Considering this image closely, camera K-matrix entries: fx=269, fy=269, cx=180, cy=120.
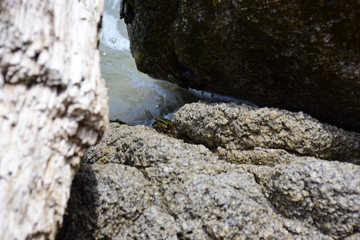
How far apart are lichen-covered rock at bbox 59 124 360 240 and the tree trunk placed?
561mm

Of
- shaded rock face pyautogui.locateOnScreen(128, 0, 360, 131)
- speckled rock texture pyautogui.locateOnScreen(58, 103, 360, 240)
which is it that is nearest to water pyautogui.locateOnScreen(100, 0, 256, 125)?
shaded rock face pyautogui.locateOnScreen(128, 0, 360, 131)

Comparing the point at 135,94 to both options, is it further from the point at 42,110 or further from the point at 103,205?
the point at 42,110

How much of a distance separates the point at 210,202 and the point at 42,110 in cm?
120

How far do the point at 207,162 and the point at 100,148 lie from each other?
1022 mm

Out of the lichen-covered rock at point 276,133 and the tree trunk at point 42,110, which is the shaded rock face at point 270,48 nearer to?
the lichen-covered rock at point 276,133

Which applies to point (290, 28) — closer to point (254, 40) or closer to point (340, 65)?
point (254, 40)

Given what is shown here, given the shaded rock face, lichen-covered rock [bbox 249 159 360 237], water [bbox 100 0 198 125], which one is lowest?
water [bbox 100 0 198 125]

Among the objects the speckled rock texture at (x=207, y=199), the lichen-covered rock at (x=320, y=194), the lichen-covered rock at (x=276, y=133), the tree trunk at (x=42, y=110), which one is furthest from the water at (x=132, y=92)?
the tree trunk at (x=42, y=110)

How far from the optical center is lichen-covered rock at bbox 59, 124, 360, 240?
1.77 meters

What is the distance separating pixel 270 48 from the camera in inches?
93.6

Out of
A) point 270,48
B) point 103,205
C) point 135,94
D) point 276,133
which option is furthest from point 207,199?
point 135,94

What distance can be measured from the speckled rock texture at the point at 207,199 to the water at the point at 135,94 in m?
1.25

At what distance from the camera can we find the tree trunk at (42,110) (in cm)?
118

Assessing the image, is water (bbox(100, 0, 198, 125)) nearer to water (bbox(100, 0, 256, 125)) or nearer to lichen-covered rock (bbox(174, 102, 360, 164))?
water (bbox(100, 0, 256, 125))
